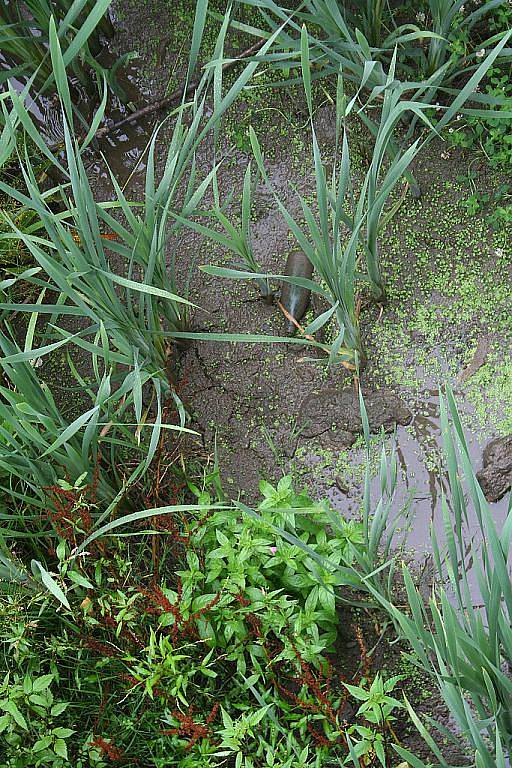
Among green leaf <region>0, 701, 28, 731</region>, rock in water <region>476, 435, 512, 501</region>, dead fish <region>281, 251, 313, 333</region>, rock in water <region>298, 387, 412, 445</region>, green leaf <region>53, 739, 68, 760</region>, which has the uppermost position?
dead fish <region>281, 251, 313, 333</region>

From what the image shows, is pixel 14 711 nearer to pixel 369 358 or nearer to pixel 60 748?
pixel 60 748

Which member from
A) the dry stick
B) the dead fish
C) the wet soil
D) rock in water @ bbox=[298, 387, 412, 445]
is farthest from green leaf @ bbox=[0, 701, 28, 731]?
the dry stick

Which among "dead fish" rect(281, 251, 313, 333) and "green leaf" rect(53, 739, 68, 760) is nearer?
"green leaf" rect(53, 739, 68, 760)

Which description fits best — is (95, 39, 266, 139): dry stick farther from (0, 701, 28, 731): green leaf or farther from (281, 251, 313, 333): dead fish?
(0, 701, 28, 731): green leaf

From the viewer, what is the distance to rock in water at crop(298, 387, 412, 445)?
1.88 meters

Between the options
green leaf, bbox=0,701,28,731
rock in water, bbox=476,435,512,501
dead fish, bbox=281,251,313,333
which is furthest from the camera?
dead fish, bbox=281,251,313,333

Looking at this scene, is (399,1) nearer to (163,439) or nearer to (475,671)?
(163,439)

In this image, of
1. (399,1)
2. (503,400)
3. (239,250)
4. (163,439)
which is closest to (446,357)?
(503,400)

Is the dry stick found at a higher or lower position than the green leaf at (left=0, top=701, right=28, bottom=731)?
higher

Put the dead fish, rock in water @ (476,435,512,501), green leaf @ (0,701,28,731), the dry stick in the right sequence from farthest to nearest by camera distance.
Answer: the dry stick, the dead fish, rock in water @ (476,435,512,501), green leaf @ (0,701,28,731)

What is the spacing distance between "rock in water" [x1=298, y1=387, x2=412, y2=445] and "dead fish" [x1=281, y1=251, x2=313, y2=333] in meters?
0.20

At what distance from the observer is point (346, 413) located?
1.89 m

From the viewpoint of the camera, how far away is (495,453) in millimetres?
1812

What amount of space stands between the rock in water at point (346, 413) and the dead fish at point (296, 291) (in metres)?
0.20
